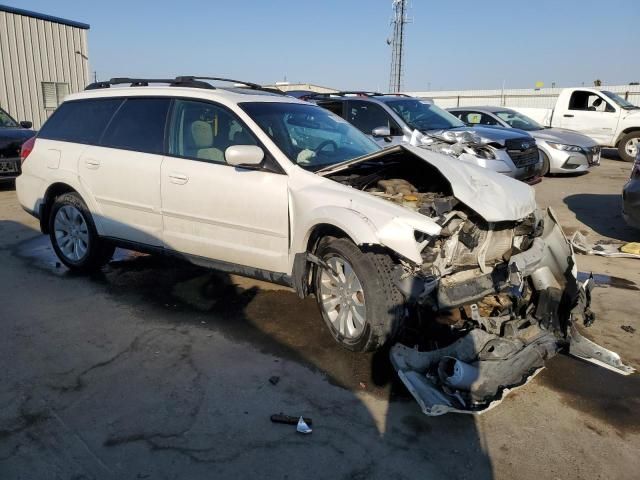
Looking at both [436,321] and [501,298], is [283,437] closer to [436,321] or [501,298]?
[436,321]

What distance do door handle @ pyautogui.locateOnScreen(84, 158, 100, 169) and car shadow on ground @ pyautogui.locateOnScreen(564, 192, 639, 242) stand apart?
20.4 ft

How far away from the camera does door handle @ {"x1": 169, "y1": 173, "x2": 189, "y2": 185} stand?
442 cm

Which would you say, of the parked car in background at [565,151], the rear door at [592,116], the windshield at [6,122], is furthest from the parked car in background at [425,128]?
the rear door at [592,116]

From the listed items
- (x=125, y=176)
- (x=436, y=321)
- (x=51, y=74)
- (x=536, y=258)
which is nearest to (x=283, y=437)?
(x=436, y=321)

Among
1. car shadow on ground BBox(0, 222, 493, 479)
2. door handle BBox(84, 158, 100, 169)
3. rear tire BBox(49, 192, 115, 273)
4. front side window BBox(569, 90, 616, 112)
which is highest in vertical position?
front side window BBox(569, 90, 616, 112)

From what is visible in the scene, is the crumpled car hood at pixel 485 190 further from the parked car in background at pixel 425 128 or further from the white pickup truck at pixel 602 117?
the white pickup truck at pixel 602 117

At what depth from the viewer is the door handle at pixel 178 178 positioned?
442cm

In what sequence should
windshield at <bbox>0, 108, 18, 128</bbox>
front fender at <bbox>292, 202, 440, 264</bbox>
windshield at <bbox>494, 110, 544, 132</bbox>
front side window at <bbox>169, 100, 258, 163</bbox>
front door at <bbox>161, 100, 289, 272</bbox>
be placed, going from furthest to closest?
windshield at <bbox>494, 110, 544, 132</bbox>, windshield at <bbox>0, 108, 18, 128</bbox>, front side window at <bbox>169, 100, 258, 163</bbox>, front door at <bbox>161, 100, 289, 272</bbox>, front fender at <bbox>292, 202, 440, 264</bbox>

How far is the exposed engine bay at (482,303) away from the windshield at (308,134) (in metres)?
0.37

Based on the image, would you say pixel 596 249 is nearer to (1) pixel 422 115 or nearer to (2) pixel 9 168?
(1) pixel 422 115

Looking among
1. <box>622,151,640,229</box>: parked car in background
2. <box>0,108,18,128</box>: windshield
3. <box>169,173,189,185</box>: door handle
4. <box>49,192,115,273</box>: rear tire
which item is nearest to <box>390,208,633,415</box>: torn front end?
<box>169,173,189,185</box>: door handle

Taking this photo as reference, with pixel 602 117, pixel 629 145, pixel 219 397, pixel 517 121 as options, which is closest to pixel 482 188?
pixel 219 397

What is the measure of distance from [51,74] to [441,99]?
2010cm

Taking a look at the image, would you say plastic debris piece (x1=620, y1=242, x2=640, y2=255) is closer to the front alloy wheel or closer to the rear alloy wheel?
the front alloy wheel
